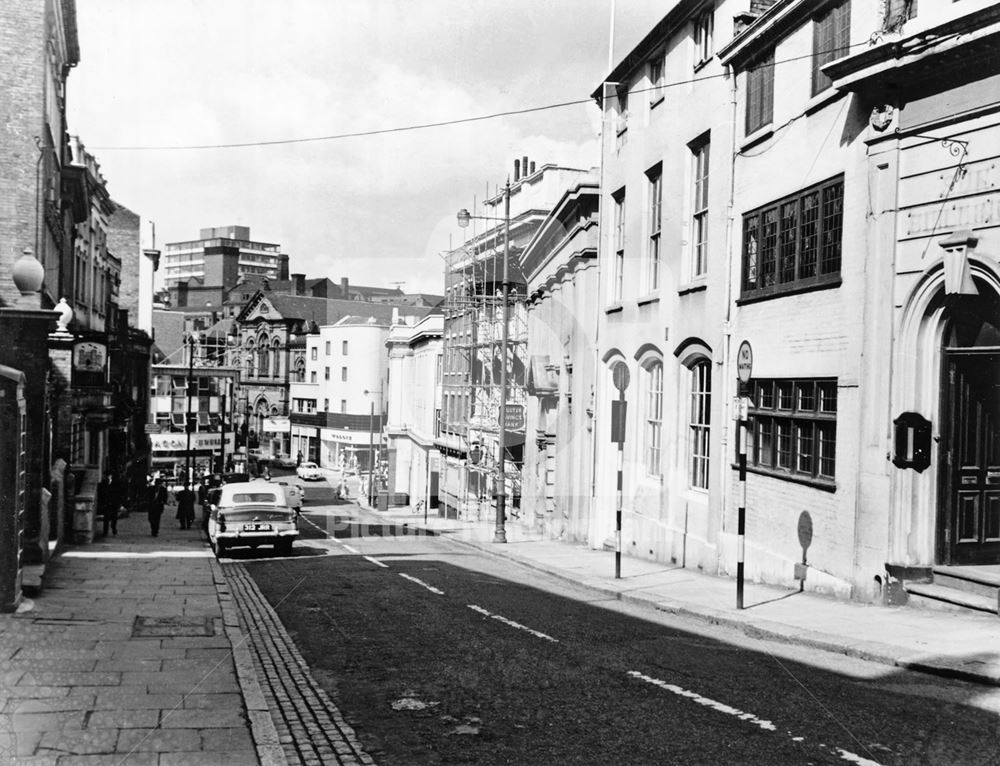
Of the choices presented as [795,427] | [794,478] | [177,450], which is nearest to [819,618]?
[794,478]

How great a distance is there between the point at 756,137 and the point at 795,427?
5.46 m

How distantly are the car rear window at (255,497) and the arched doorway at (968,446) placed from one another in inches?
638

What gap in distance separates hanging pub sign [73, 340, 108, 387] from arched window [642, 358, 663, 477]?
17526mm

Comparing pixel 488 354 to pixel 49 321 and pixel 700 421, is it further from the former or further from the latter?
pixel 49 321

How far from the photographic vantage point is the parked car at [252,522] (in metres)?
23.3

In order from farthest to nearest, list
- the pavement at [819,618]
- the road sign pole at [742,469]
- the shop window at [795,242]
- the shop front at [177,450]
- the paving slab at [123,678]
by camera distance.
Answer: the shop front at [177,450] < the shop window at [795,242] < the road sign pole at [742,469] < the pavement at [819,618] < the paving slab at [123,678]

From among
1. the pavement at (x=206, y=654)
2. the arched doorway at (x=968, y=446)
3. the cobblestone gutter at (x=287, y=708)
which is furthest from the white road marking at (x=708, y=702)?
the arched doorway at (x=968, y=446)

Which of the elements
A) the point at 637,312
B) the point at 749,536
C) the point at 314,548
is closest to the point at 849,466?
→ the point at 749,536

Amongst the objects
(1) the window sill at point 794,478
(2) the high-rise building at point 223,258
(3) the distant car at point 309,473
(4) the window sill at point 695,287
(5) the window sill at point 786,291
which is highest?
(2) the high-rise building at point 223,258

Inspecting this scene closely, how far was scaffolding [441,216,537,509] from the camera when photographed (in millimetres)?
40719

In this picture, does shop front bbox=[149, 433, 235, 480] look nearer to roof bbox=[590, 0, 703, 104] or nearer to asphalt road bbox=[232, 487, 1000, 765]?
roof bbox=[590, 0, 703, 104]

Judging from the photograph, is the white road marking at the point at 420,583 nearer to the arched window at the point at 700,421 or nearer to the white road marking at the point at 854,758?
the arched window at the point at 700,421

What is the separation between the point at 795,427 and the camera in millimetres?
17328

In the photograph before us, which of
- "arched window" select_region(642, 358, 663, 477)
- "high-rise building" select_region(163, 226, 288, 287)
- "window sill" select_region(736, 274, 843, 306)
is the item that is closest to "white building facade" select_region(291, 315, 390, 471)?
"high-rise building" select_region(163, 226, 288, 287)
